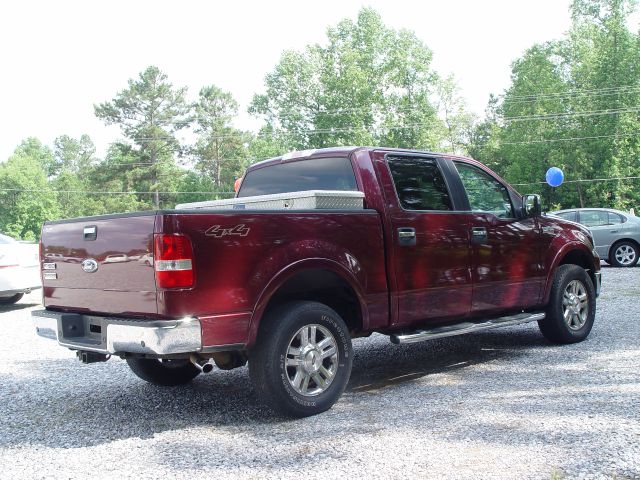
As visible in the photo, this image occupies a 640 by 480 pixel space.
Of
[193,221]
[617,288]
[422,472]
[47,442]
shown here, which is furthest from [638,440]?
[617,288]

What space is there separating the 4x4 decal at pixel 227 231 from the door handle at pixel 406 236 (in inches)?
58.3

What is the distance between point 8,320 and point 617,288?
10.5m

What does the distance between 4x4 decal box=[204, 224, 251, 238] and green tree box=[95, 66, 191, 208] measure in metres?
57.3

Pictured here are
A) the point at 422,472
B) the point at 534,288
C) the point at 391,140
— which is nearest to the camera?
the point at 422,472

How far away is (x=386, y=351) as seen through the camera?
7453 mm

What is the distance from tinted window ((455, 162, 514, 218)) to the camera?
6.35 meters

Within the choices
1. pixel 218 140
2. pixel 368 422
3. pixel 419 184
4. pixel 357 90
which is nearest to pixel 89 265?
pixel 368 422

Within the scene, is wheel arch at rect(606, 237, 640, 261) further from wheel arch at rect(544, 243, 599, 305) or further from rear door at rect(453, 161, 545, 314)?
rear door at rect(453, 161, 545, 314)

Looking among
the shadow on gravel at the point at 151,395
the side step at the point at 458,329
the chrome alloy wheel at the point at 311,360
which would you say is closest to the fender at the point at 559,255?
the side step at the point at 458,329

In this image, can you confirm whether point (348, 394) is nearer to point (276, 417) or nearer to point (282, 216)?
point (276, 417)

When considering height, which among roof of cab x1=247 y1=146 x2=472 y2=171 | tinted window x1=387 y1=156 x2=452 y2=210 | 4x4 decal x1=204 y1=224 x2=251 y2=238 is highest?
roof of cab x1=247 y1=146 x2=472 y2=171

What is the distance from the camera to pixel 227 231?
437 centimetres

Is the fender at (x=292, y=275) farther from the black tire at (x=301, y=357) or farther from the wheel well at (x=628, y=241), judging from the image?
the wheel well at (x=628, y=241)

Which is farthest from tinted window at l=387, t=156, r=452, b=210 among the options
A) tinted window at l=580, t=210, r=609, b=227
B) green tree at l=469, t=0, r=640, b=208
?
green tree at l=469, t=0, r=640, b=208
